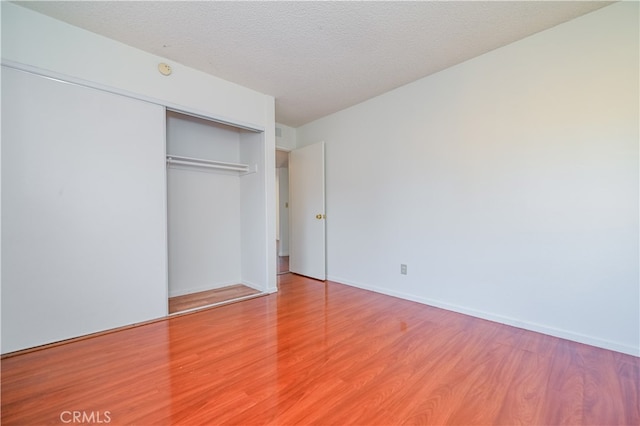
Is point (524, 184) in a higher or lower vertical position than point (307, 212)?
higher

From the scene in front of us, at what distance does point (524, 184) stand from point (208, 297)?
11.4ft

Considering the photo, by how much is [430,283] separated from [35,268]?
3.51m

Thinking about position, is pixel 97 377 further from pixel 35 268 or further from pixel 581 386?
pixel 581 386

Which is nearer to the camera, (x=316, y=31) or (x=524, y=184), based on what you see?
(x=316, y=31)

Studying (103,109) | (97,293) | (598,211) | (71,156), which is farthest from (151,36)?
(598,211)

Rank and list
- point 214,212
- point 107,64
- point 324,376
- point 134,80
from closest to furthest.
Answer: point 324,376, point 107,64, point 134,80, point 214,212

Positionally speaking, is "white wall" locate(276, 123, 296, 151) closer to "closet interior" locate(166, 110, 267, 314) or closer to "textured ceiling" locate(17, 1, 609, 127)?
"closet interior" locate(166, 110, 267, 314)

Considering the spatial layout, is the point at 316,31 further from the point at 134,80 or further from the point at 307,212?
the point at 307,212

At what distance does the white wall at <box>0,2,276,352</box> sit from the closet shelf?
9.4 inches

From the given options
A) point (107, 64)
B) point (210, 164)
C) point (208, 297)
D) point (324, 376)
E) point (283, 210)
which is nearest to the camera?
point (324, 376)

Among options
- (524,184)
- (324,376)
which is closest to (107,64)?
(324,376)

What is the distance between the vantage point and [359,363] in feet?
5.87

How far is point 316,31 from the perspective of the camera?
2.19 metres

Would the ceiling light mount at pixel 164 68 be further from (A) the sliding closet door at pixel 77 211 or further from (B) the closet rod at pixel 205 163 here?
(B) the closet rod at pixel 205 163
